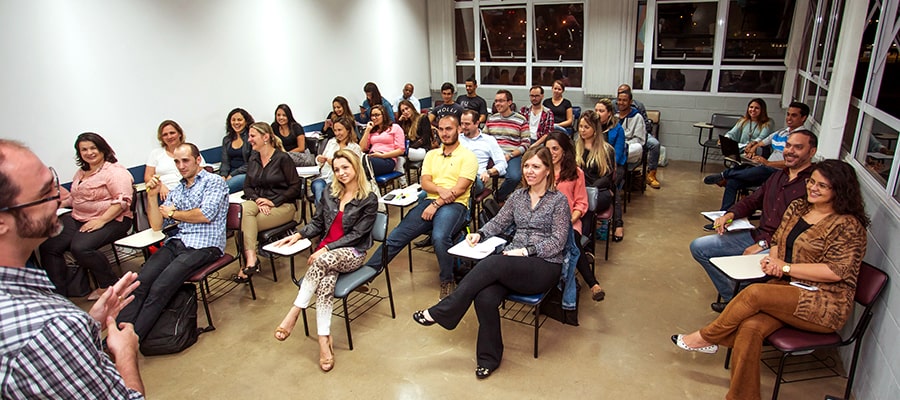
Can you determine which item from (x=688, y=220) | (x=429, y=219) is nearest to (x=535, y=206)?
(x=429, y=219)

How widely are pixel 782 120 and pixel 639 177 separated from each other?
9.06ft

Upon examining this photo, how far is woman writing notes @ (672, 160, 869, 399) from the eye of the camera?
102 inches

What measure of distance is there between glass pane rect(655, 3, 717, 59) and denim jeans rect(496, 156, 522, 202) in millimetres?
4515

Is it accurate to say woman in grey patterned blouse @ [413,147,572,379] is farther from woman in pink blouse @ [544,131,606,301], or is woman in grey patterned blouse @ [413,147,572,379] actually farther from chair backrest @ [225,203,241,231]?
chair backrest @ [225,203,241,231]

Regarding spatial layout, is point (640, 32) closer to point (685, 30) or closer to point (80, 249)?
point (685, 30)

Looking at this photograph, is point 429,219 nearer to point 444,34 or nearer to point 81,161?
point 81,161

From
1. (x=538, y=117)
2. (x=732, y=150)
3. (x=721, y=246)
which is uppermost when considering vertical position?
(x=538, y=117)

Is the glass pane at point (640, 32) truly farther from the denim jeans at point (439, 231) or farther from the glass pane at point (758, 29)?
the denim jeans at point (439, 231)

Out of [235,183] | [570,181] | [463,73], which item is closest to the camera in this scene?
[570,181]

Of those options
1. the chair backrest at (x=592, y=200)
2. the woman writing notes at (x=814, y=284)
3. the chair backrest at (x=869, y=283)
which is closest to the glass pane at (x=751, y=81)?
the chair backrest at (x=592, y=200)

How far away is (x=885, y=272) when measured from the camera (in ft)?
8.55

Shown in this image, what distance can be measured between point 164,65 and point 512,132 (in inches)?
150

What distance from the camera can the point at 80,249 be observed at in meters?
4.05

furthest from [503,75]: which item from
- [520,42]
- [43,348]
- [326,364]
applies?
[43,348]
